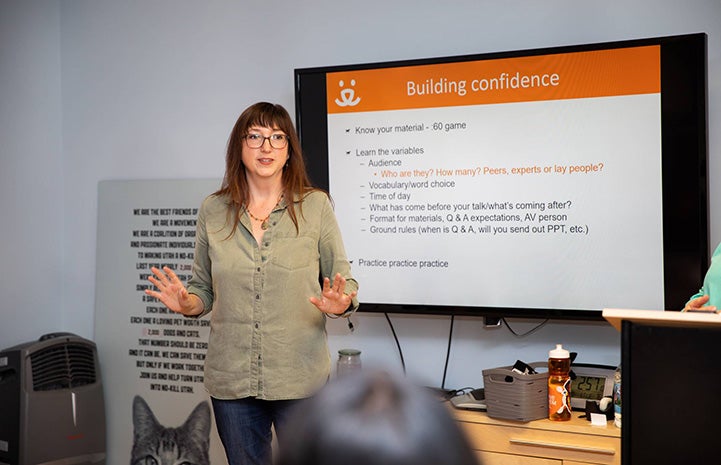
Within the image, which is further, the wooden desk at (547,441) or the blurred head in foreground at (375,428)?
the wooden desk at (547,441)

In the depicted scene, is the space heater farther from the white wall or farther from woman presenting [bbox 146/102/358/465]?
woman presenting [bbox 146/102/358/465]

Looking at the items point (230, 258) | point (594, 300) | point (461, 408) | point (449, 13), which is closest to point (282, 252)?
point (230, 258)

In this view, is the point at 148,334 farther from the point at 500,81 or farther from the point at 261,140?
the point at 500,81

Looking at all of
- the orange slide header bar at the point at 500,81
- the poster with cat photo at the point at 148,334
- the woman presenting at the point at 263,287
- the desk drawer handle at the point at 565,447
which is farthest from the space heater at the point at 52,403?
the desk drawer handle at the point at 565,447

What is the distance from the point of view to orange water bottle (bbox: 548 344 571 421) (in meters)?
2.72

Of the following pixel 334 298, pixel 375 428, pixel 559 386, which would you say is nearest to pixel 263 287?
pixel 334 298

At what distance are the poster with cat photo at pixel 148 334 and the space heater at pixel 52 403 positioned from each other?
0.40 feet

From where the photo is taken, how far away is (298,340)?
240cm

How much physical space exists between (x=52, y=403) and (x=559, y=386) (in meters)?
2.25

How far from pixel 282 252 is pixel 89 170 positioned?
2.00 meters

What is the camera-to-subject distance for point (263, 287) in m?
2.39

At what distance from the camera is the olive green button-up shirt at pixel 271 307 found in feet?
7.79

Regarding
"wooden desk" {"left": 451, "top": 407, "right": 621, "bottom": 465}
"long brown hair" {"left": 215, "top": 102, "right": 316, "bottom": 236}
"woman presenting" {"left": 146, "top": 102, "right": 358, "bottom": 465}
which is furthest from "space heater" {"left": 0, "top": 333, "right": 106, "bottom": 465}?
Result: "wooden desk" {"left": 451, "top": 407, "right": 621, "bottom": 465}

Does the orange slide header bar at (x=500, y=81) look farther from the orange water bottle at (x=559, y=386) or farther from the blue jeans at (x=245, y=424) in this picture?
the blue jeans at (x=245, y=424)
